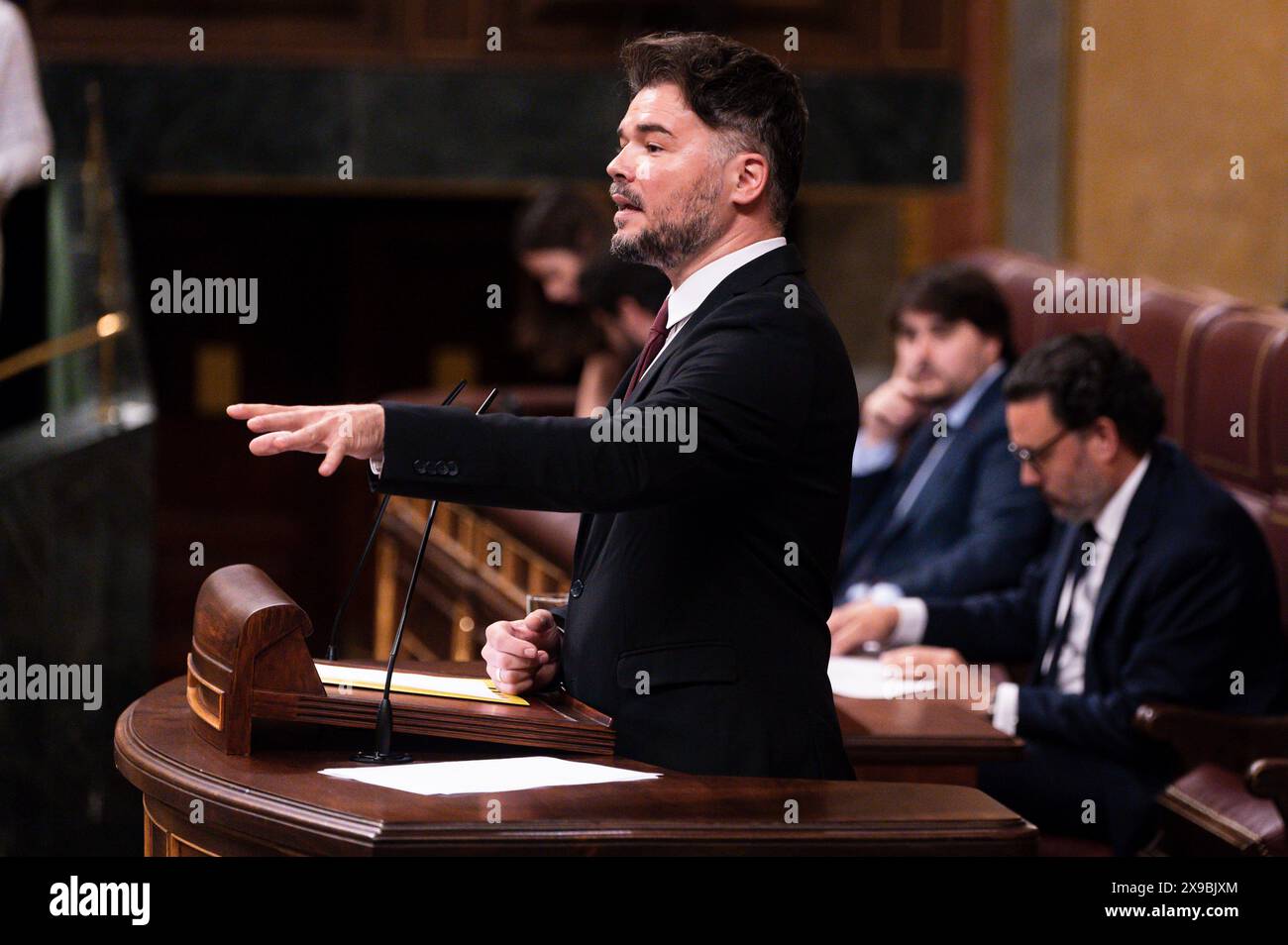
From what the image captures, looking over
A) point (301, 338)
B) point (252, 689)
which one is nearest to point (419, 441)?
point (252, 689)

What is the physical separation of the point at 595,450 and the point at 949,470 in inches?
116

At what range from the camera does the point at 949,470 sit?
4836 mm

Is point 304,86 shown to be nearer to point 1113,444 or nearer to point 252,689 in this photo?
point 1113,444

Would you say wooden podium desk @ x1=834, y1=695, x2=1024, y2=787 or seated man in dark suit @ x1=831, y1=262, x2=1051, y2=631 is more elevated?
seated man in dark suit @ x1=831, y1=262, x2=1051, y2=631

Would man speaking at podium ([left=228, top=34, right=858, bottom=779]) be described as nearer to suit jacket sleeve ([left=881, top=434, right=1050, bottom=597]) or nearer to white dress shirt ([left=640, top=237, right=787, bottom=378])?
white dress shirt ([left=640, top=237, right=787, bottom=378])

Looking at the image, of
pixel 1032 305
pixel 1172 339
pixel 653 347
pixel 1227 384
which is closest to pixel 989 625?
pixel 1227 384

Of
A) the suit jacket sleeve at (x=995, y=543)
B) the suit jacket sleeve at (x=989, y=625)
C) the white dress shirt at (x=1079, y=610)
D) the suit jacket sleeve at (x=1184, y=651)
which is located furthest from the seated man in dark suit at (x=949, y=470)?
the suit jacket sleeve at (x=1184, y=651)

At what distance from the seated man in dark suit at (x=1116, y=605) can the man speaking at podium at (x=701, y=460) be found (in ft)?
4.92

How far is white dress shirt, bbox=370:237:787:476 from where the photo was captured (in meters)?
2.27

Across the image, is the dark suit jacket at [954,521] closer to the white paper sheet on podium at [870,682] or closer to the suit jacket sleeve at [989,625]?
the suit jacket sleeve at [989,625]

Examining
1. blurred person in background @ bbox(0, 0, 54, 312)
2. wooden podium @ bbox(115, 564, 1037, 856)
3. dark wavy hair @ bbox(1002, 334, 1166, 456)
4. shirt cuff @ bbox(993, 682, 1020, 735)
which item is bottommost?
shirt cuff @ bbox(993, 682, 1020, 735)

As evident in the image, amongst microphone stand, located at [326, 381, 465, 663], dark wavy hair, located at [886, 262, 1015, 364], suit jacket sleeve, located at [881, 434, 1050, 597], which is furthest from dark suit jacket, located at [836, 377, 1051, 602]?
microphone stand, located at [326, 381, 465, 663]

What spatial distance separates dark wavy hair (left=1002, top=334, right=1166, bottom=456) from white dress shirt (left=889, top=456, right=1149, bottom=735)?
8cm

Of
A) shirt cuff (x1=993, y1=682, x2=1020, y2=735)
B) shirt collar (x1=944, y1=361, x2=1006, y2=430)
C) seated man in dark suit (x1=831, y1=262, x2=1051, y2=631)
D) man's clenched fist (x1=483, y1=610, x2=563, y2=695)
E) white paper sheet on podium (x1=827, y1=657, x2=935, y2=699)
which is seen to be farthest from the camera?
shirt collar (x1=944, y1=361, x2=1006, y2=430)
